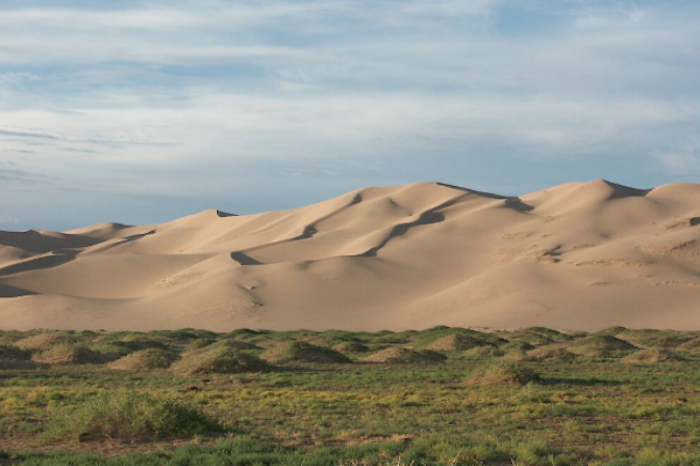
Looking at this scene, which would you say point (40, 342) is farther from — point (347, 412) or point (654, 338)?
point (654, 338)

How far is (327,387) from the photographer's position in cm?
2136

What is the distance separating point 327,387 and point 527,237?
6060cm

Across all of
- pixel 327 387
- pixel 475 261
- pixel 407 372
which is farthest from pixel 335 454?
pixel 475 261

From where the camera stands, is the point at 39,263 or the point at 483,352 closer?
the point at 483,352

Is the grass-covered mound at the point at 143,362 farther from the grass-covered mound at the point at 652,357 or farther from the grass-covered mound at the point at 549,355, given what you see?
the grass-covered mound at the point at 652,357

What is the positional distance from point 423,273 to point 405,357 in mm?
43704

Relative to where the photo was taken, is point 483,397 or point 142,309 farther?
point 142,309

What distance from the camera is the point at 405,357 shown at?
29656mm

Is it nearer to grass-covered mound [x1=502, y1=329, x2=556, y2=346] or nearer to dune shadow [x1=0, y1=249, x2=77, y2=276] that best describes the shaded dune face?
dune shadow [x1=0, y1=249, x2=77, y2=276]

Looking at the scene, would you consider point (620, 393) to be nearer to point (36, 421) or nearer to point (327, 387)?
point (327, 387)

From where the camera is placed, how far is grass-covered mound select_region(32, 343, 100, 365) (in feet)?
92.2

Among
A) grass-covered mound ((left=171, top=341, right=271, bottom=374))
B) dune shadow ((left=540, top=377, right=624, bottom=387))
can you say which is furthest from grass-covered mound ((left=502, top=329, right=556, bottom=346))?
grass-covered mound ((left=171, top=341, right=271, bottom=374))

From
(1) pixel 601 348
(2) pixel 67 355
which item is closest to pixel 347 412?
(2) pixel 67 355

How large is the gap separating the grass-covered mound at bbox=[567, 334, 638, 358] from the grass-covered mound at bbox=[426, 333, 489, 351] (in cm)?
403
